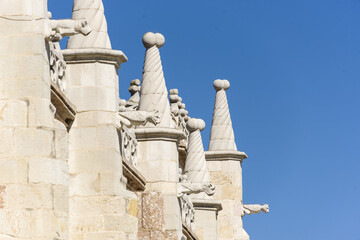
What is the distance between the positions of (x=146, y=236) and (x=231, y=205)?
1032 centimetres

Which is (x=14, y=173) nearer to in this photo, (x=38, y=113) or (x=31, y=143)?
(x=31, y=143)

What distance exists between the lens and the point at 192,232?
29250 millimetres

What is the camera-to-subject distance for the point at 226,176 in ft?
114

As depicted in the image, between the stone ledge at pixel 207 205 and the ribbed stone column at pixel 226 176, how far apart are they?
2.85 m

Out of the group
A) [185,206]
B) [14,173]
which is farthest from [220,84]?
[14,173]

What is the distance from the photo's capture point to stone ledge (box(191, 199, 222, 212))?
103 feet

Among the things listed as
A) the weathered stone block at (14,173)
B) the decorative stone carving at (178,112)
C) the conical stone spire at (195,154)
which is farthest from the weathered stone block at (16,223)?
the decorative stone carving at (178,112)

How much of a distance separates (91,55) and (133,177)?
3.13 metres

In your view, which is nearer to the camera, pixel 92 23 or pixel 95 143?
pixel 95 143

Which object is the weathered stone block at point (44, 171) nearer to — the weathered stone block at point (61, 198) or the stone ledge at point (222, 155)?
the weathered stone block at point (61, 198)

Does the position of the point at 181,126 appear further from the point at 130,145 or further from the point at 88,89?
the point at 88,89

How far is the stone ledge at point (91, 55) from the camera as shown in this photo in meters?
21.5

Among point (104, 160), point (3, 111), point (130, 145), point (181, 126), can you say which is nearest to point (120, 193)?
point (104, 160)

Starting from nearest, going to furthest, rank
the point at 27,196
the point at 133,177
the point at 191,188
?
the point at 27,196
the point at 133,177
the point at 191,188
